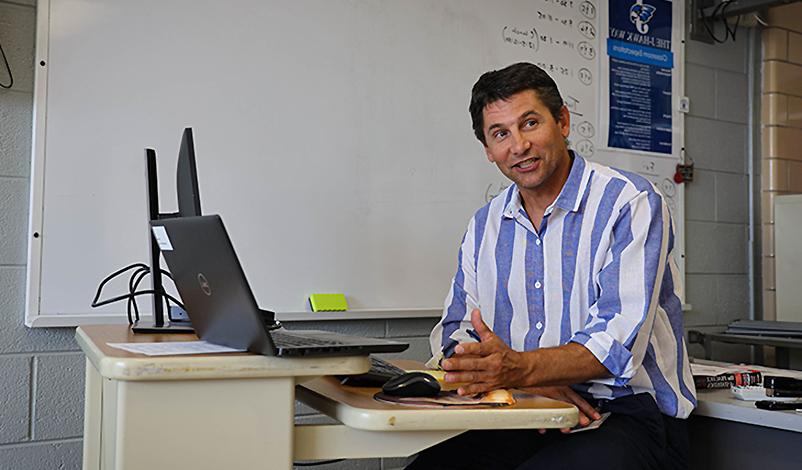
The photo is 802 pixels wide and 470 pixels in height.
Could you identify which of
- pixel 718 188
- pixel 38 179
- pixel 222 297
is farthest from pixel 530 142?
pixel 718 188

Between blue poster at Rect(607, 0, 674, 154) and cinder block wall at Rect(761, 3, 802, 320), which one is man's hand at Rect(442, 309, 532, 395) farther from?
cinder block wall at Rect(761, 3, 802, 320)

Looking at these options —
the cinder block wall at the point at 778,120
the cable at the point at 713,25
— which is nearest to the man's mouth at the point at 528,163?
the cable at the point at 713,25

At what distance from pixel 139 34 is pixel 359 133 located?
75 cm

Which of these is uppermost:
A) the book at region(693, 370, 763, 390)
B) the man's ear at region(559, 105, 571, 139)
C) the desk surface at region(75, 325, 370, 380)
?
the man's ear at region(559, 105, 571, 139)

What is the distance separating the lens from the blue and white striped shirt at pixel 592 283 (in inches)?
63.9

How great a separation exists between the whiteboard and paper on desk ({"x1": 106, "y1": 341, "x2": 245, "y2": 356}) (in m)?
1.02

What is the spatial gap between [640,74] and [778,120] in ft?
2.64

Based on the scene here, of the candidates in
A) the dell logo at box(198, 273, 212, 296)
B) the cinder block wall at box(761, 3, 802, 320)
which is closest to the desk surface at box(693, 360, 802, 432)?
the dell logo at box(198, 273, 212, 296)

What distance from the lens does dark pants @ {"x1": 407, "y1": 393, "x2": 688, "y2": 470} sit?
1497 millimetres

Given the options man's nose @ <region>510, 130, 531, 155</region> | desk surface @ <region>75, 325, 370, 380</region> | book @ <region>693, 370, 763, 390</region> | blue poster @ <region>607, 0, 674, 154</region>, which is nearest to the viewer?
desk surface @ <region>75, 325, 370, 380</region>

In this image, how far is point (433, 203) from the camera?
2953 mm

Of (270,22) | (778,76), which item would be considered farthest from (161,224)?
(778,76)

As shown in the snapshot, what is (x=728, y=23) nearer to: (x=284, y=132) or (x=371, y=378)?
(x=284, y=132)

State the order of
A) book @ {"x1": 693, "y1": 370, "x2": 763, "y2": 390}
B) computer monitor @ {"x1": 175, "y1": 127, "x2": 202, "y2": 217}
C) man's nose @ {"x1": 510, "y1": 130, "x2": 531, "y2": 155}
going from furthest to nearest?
book @ {"x1": 693, "y1": 370, "x2": 763, "y2": 390} < man's nose @ {"x1": 510, "y1": 130, "x2": 531, "y2": 155} < computer monitor @ {"x1": 175, "y1": 127, "x2": 202, "y2": 217}
